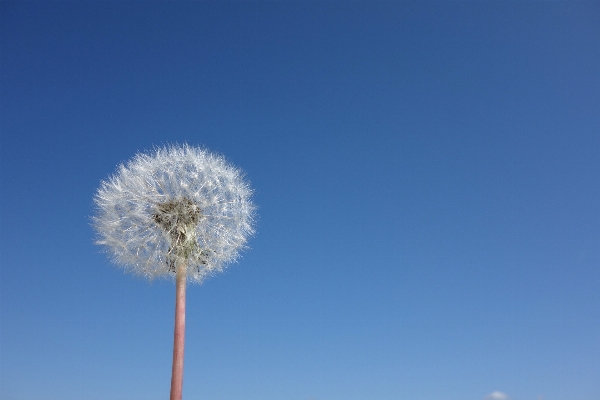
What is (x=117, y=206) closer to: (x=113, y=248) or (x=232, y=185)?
(x=113, y=248)

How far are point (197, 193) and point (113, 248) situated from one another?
3.21 meters

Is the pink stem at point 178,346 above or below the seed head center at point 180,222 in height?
below

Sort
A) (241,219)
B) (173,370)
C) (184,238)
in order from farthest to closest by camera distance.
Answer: (241,219)
(184,238)
(173,370)

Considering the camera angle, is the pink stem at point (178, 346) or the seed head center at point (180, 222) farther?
the seed head center at point (180, 222)

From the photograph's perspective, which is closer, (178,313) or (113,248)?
(178,313)

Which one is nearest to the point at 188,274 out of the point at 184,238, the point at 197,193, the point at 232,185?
the point at 184,238

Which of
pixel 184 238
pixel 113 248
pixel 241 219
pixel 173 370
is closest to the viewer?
pixel 173 370

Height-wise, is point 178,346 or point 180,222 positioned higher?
point 180,222

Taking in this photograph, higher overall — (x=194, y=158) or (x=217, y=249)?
(x=194, y=158)

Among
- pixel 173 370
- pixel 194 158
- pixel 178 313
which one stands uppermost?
pixel 194 158

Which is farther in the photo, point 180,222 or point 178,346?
point 180,222

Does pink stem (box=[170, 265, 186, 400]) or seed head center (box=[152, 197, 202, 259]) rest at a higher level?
seed head center (box=[152, 197, 202, 259])

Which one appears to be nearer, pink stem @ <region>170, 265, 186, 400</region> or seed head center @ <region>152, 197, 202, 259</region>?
pink stem @ <region>170, 265, 186, 400</region>

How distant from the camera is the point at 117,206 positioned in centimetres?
1869
